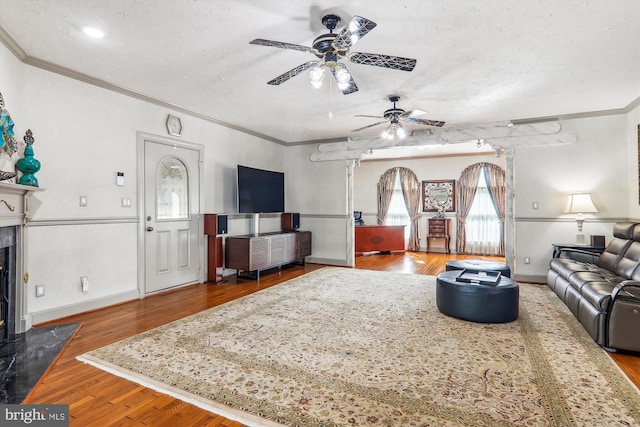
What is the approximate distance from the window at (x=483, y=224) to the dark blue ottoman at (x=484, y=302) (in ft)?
18.4

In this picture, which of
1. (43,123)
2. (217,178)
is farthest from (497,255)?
(43,123)

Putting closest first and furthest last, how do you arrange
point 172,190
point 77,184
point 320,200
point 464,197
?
1. point 77,184
2. point 172,190
3. point 320,200
4. point 464,197

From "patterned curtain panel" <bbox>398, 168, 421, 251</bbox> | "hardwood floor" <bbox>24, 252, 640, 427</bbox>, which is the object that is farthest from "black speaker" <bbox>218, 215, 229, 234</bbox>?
"patterned curtain panel" <bbox>398, 168, 421, 251</bbox>

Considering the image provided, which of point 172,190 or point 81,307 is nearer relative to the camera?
point 81,307

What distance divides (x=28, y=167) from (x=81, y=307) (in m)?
1.60

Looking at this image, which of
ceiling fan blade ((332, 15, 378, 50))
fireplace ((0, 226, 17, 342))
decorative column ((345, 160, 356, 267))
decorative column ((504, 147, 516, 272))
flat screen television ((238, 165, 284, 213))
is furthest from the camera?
decorative column ((345, 160, 356, 267))

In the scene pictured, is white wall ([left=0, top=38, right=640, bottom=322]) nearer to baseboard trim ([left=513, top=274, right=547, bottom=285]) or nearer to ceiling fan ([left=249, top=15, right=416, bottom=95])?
baseboard trim ([left=513, top=274, right=547, bottom=285])

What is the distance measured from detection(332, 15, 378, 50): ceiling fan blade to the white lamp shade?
4511 millimetres

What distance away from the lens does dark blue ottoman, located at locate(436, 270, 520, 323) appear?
10.8 ft

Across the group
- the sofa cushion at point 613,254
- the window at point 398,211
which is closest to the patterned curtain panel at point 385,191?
the window at point 398,211

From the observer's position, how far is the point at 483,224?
28.4ft

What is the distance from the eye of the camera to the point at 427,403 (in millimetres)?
1965

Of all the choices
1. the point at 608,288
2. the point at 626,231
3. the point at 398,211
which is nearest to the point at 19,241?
the point at 608,288

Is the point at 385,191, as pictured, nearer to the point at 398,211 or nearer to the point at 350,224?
the point at 398,211
